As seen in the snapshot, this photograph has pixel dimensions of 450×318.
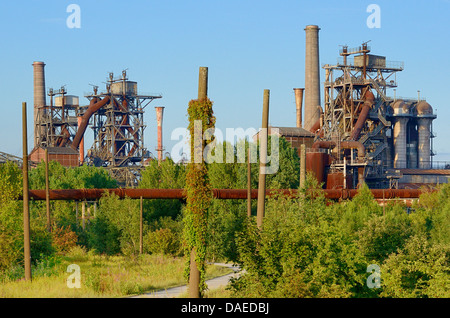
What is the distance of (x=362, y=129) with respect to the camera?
7069 centimetres

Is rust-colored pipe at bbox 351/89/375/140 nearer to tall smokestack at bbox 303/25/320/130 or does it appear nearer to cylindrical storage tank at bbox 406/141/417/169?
tall smokestack at bbox 303/25/320/130

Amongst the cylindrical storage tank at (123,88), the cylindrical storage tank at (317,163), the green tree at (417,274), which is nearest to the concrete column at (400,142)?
the cylindrical storage tank at (317,163)

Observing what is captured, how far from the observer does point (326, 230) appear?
2039 cm

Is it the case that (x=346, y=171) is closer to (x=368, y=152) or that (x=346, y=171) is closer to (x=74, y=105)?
(x=368, y=152)

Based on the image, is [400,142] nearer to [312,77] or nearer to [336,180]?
[312,77]

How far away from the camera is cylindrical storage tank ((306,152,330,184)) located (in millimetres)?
61547

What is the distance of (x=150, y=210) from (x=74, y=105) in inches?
2131

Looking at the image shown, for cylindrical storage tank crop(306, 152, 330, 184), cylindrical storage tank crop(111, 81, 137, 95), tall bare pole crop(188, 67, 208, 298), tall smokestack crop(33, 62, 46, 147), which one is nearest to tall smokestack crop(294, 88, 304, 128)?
cylindrical storage tank crop(306, 152, 330, 184)

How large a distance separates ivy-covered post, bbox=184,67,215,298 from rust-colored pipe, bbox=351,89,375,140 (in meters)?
49.9

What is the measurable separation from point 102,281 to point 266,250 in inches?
268

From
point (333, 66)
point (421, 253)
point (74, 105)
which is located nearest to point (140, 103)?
point (74, 105)

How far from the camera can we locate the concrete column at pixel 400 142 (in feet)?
248

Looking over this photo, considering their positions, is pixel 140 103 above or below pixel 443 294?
above

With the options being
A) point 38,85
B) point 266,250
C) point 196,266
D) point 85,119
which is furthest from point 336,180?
point 38,85
